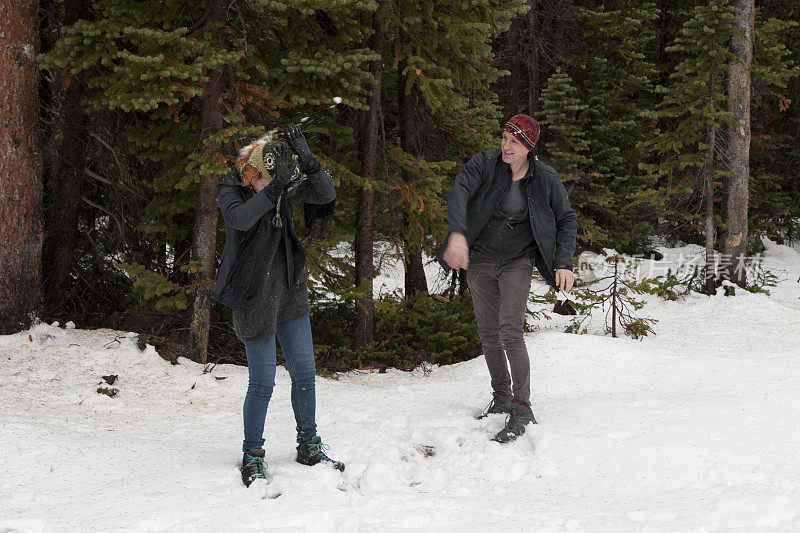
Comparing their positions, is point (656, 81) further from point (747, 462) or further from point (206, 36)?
point (747, 462)

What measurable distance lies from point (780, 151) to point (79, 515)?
21174 mm

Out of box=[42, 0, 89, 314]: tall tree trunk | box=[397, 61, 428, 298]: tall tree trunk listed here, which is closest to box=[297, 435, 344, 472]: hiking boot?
box=[397, 61, 428, 298]: tall tree trunk

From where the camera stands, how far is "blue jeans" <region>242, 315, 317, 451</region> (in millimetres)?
4035

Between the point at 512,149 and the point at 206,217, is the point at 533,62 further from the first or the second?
the point at 512,149

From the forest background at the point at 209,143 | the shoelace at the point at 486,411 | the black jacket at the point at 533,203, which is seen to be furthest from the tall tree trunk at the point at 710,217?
the shoelace at the point at 486,411

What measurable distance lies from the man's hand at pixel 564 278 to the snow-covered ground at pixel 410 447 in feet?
3.78

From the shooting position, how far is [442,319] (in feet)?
29.5

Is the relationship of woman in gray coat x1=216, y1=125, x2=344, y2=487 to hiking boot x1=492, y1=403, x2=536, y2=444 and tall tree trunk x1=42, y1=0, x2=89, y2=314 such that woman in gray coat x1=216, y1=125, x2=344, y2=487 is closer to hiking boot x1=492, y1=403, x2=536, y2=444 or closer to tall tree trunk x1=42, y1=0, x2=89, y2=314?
hiking boot x1=492, y1=403, x2=536, y2=444

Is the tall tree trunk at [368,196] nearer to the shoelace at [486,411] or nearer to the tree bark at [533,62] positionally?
the shoelace at [486,411]

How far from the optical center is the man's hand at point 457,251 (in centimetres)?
480

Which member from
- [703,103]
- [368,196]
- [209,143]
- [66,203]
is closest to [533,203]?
[209,143]

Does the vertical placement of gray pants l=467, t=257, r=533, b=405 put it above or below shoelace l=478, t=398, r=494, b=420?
above

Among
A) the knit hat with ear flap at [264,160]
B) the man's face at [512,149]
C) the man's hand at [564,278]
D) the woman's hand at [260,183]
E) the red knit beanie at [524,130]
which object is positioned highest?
the red knit beanie at [524,130]

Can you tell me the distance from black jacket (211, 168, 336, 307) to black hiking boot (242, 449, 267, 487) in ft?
3.12
